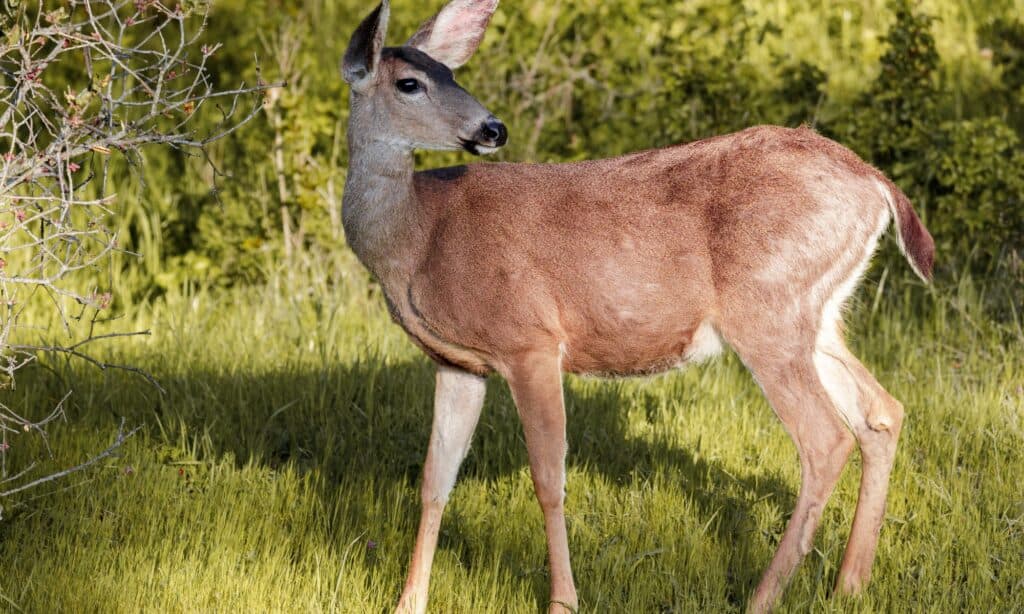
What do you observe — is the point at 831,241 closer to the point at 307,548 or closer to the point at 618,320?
the point at 618,320

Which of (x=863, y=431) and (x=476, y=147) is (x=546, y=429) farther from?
(x=863, y=431)

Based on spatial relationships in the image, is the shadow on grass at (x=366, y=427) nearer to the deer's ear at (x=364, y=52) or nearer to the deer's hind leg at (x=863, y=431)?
the deer's hind leg at (x=863, y=431)

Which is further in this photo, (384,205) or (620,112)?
(620,112)

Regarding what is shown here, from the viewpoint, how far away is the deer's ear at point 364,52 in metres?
4.38

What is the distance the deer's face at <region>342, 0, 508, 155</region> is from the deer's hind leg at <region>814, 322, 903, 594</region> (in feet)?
4.77

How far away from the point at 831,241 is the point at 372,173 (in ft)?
4.88

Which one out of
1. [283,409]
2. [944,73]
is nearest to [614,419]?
[283,409]

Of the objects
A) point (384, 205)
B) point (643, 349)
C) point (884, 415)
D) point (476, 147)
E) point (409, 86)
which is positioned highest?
point (409, 86)

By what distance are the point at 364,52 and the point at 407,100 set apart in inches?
8.2

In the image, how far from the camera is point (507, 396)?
5980 mm

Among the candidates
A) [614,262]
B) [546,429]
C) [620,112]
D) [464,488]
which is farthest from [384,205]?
[620,112]

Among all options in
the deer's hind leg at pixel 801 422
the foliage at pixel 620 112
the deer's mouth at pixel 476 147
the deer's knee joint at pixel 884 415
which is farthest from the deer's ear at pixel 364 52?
the foliage at pixel 620 112

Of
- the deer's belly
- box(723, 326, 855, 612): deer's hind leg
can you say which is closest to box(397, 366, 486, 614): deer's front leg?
the deer's belly

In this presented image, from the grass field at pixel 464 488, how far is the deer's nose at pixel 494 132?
1.39 metres
